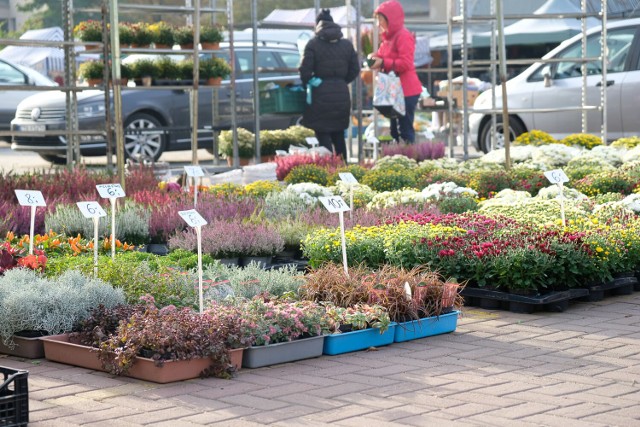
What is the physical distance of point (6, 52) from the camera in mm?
24656

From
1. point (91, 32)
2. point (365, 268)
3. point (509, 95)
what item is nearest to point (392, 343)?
point (365, 268)

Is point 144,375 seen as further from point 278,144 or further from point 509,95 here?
point 509,95

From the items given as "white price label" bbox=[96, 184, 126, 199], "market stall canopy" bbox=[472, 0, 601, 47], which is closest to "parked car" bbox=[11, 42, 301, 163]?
"market stall canopy" bbox=[472, 0, 601, 47]

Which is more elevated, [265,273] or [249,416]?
[265,273]

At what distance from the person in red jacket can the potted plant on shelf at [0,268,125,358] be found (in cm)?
1089

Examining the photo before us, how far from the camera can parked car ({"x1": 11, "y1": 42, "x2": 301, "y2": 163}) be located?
18.7 meters

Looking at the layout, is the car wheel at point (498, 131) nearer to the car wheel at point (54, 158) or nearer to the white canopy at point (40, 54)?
the car wheel at point (54, 158)

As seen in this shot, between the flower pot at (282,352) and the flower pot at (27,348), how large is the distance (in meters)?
1.20

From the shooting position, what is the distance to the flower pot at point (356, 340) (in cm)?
648

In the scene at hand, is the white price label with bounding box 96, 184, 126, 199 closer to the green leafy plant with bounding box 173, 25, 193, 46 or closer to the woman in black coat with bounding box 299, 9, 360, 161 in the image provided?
the green leafy plant with bounding box 173, 25, 193, 46

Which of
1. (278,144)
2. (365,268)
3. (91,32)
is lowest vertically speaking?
(365,268)

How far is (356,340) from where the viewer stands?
6574 mm

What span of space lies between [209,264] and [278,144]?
968 centimetres

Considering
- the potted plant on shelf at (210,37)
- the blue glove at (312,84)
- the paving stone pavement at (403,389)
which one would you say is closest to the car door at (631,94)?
the blue glove at (312,84)
